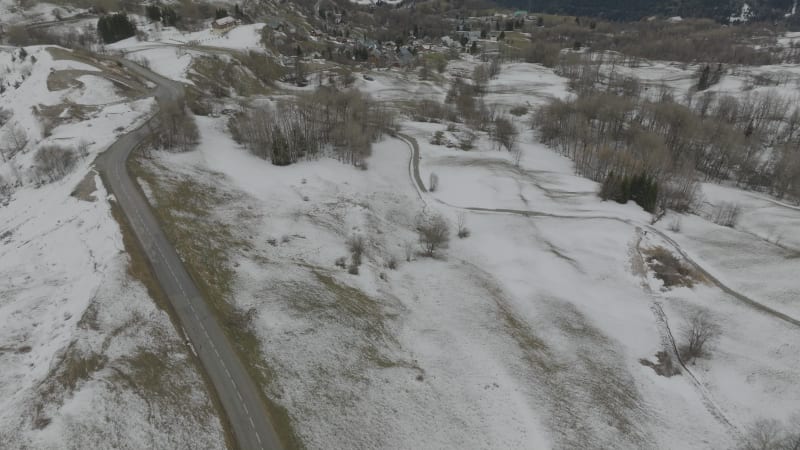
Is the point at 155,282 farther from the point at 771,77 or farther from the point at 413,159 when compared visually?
the point at 771,77

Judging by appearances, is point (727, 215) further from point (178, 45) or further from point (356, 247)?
point (178, 45)

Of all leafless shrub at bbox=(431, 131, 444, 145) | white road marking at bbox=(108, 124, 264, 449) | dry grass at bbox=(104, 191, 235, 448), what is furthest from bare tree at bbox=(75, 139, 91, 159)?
leafless shrub at bbox=(431, 131, 444, 145)

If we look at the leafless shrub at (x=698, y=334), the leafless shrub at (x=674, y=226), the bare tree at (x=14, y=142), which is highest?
the bare tree at (x=14, y=142)

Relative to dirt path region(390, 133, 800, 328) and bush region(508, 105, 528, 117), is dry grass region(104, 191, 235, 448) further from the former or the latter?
bush region(508, 105, 528, 117)

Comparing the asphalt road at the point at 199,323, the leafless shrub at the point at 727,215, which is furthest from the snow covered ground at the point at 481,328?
the leafless shrub at the point at 727,215

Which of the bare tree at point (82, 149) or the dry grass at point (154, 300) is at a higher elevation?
the bare tree at point (82, 149)

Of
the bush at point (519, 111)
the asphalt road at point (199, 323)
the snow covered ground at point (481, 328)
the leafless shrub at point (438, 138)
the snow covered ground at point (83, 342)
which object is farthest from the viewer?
the bush at point (519, 111)

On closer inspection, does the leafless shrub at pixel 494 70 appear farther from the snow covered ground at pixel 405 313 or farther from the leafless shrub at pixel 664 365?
the leafless shrub at pixel 664 365
